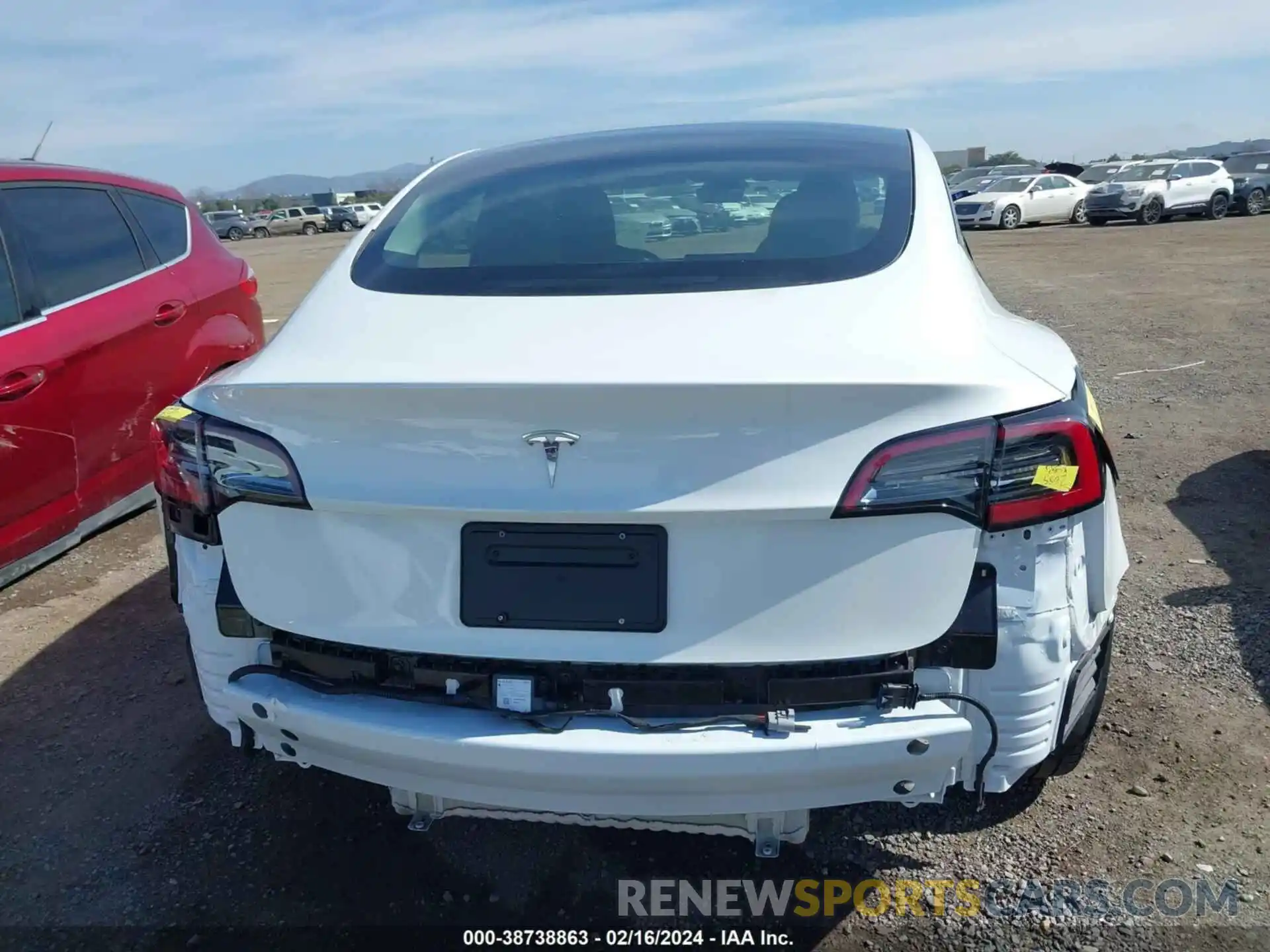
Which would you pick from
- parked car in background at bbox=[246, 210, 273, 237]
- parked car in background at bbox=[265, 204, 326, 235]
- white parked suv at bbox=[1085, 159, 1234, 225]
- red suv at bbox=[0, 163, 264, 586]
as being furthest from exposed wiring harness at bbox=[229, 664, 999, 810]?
parked car in background at bbox=[246, 210, 273, 237]

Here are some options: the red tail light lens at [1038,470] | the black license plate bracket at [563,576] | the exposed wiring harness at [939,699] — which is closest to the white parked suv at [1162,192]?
the red tail light lens at [1038,470]

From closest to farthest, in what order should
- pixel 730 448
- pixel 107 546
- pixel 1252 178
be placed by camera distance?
pixel 730 448, pixel 107 546, pixel 1252 178

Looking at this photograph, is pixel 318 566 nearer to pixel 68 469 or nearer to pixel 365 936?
pixel 365 936

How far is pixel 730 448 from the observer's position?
188cm

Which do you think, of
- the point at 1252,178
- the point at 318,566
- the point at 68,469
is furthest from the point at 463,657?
the point at 1252,178

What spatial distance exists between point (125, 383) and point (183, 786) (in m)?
2.18

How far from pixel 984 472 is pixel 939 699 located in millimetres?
443

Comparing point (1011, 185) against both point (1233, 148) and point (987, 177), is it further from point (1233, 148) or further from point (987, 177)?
point (1233, 148)

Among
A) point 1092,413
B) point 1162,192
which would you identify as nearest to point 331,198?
point 1162,192

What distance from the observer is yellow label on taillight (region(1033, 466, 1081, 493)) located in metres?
1.93

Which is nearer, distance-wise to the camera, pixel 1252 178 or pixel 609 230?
pixel 609 230

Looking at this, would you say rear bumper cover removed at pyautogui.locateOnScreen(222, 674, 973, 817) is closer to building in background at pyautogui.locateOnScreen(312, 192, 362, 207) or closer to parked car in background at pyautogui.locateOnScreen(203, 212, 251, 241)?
parked car in background at pyautogui.locateOnScreen(203, 212, 251, 241)

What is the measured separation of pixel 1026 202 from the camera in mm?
27078

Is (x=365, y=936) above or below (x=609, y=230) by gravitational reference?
below
